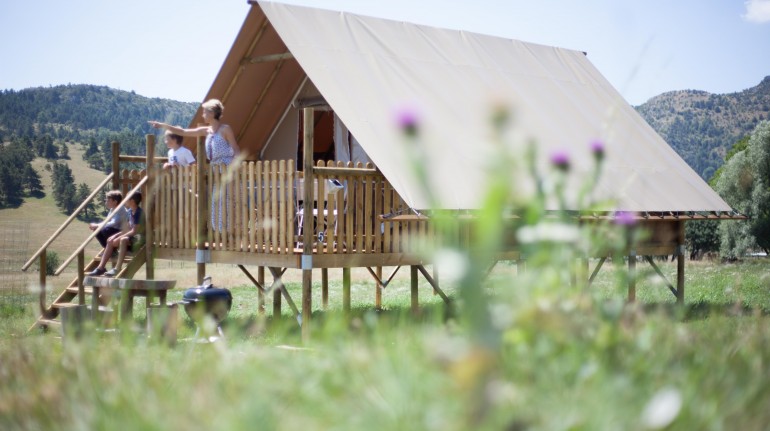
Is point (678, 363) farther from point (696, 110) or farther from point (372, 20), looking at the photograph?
point (696, 110)

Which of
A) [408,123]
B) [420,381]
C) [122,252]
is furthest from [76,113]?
[408,123]

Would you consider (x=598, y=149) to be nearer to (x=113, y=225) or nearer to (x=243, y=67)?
(x=113, y=225)

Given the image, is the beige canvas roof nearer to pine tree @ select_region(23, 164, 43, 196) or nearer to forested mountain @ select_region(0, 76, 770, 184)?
forested mountain @ select_region(0, 76, 770, 184)

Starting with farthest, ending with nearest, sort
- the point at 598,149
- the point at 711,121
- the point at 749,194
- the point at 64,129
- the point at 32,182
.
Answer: the point at 711,121
the point at 64,129
the point at 32,182
the point at 749,194
the point at 598,149

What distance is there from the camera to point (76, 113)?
93500 millimetres

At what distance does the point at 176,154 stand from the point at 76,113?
8785 centimetres

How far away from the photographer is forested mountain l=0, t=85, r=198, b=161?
86688mm

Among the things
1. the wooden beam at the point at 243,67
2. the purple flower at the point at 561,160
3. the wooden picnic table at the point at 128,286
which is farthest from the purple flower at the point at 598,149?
the wooden beam at the point at 243,67

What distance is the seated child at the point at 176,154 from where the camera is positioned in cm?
1077

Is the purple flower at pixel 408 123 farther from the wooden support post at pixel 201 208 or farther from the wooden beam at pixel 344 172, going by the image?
the wooden support post at pixel 201 208

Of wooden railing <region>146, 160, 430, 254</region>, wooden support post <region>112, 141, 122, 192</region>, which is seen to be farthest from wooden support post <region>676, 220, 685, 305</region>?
wooden support post <region>112, 141, 122, 192</region>

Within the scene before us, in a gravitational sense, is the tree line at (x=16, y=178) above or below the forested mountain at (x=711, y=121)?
below

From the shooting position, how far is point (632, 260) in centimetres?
1204

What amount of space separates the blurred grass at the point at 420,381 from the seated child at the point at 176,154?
6.88 m
